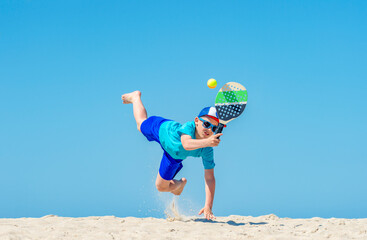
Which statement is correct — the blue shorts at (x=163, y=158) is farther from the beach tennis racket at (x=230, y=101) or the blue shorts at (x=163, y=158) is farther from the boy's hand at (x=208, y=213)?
the beach tennis racket at (x=230, y=101)

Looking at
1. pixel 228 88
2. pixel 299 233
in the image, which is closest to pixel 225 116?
pixel 228 88

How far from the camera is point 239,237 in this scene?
607 centimetres

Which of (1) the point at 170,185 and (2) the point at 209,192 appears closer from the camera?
→ (2) the point at 209,192

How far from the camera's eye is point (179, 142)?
22.6ft

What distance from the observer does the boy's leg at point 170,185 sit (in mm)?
7594

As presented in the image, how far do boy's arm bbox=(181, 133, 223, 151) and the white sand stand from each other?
1.21 m

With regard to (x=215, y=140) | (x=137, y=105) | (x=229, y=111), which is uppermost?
(x=137, y=105)

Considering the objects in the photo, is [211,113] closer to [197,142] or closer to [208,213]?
[197,142]

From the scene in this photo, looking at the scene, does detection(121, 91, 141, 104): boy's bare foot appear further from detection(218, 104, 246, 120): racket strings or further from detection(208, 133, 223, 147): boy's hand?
detection(208, 133, 223, 147): boy's hand

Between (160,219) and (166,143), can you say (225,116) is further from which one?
(160,219)

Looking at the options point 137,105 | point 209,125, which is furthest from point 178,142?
point 137,105

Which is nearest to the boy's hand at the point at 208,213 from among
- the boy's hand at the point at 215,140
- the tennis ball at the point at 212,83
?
the boy's hand at the point at 215,140

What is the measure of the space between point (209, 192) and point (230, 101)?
1833 millimetres

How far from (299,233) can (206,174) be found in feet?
5.68
